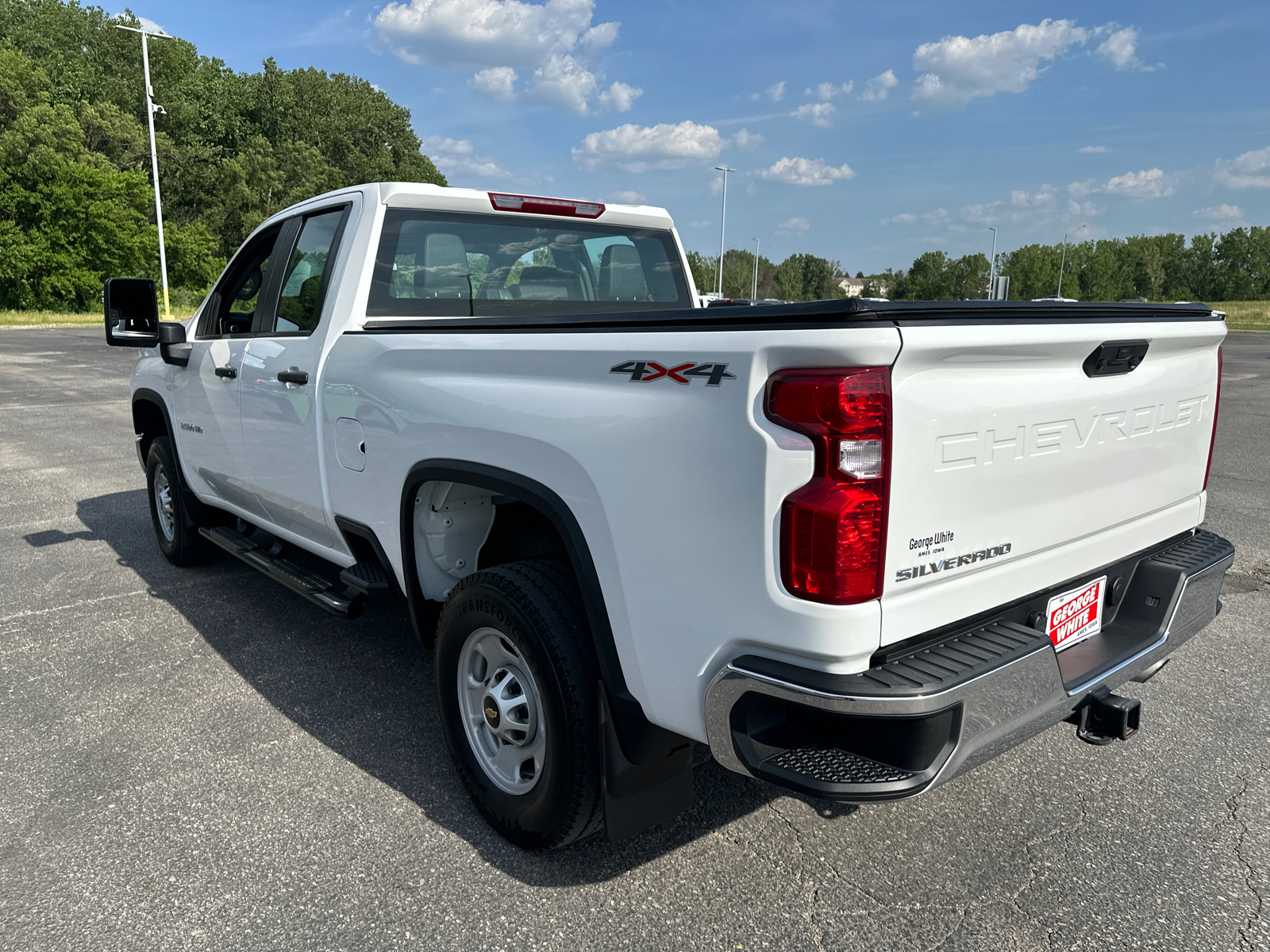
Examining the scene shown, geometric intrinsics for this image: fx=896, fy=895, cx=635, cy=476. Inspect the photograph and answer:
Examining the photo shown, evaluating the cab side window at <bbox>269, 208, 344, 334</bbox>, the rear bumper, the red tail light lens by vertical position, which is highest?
the red tail light lens

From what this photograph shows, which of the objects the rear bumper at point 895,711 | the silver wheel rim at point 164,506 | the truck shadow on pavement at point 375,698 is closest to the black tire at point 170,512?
the silver wheel rim at point 164,506

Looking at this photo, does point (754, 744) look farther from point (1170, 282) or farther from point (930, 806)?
point (1170, 282)

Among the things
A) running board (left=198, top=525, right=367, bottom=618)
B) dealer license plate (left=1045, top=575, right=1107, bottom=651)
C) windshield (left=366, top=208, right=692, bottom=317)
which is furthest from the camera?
windshield (left=366, top=208, right=692, bottom=317)

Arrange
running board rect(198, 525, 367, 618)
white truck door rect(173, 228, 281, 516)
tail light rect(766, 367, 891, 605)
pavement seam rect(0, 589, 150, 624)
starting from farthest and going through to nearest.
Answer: pavement seam rect(0, 589, 150, 624), white truck door rect(173, 228, 281, 516), running board rect(198, 525, 367, 618), tail light rect(766, 367, 891, 605)

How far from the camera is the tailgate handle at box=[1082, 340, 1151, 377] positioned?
2326mm

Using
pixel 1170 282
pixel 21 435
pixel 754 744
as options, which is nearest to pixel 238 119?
pixel 21 435

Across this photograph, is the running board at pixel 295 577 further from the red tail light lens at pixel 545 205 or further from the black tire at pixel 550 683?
the red tail light lens at pixel 545 205

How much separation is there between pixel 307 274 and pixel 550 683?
93.1 inches

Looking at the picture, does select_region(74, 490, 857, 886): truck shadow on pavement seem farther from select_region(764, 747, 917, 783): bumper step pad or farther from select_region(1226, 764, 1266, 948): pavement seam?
select_region(1226, 764, 1266, 948): pavement seam

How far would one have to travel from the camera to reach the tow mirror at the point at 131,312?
4.62 metres

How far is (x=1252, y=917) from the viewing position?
95.7 inches

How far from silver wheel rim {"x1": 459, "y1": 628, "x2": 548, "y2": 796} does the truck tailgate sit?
1170 mm

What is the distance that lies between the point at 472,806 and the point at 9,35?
70.4 metres

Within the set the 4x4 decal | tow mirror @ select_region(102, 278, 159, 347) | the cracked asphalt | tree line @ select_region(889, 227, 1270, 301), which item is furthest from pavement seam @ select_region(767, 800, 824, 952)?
tree line @ select_region(889, 227, 1270, 301)
